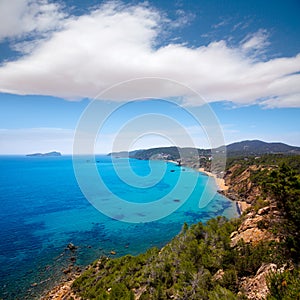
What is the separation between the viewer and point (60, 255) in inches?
966

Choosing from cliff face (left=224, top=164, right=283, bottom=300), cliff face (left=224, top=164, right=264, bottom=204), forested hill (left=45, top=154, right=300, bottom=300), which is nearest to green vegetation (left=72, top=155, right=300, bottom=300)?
forested hill (left=45, top=154, right=300, bottom=300)

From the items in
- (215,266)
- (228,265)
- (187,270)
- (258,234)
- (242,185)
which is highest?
(258,234)

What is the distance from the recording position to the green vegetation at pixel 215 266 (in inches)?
364

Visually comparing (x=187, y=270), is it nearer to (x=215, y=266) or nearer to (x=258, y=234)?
(x=215, y=266)

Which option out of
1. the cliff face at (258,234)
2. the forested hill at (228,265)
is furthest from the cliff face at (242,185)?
the forested hill at (228,265)

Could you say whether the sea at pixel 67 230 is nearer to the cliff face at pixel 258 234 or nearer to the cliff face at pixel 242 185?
the cliff face at pixel 242 185

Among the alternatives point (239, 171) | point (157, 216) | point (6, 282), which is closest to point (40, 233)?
point (6, 282)

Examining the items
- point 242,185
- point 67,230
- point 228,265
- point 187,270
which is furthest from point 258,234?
point 242,185

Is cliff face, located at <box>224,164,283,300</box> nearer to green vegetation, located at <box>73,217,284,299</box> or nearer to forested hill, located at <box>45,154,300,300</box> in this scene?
forested hill, located at <box>45,154,300,300</box>

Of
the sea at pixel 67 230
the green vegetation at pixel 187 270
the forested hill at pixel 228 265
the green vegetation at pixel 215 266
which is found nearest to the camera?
the forested hill at pixel 228 265

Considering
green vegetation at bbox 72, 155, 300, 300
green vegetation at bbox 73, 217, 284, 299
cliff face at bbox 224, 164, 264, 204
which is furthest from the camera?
cliff face at bbox 224, 164, 264, 204

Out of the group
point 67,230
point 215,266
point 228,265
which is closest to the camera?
point 228,265

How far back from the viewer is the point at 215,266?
13055 mm

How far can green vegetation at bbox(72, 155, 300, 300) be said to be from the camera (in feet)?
30.3
